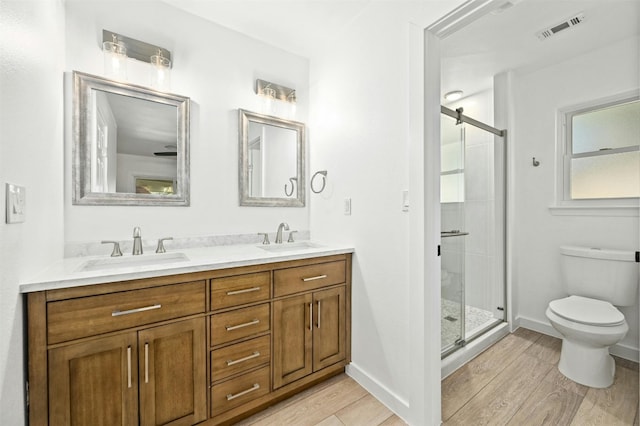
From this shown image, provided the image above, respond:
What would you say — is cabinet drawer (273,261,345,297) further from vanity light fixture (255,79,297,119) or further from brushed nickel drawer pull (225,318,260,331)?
vanity light fixture (255,79,297,119)

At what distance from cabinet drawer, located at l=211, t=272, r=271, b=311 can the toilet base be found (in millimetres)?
2055

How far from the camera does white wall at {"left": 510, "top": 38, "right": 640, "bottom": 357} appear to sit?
6.66 feet

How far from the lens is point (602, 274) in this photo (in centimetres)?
201

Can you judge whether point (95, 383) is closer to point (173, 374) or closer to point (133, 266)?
point (173, 374)

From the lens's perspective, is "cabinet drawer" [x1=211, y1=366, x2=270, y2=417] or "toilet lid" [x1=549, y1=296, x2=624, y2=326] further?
"toilet lid" [x1=549, y1=296, x2=624, y2=326]

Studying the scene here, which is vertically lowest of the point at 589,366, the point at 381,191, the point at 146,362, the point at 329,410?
the point at 329,410

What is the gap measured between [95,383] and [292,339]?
0.89 m

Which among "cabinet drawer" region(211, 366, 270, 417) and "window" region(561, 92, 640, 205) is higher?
"window" region(561, 92, 640, 205)

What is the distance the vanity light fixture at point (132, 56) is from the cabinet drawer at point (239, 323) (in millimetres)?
1479

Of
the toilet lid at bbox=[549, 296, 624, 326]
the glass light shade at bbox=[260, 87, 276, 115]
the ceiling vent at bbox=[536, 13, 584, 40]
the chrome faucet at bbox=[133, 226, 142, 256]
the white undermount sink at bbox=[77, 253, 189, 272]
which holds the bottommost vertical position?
the toilet lid at bbox=[549, 296, 624, 326]

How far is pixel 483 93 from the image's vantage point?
112 inches

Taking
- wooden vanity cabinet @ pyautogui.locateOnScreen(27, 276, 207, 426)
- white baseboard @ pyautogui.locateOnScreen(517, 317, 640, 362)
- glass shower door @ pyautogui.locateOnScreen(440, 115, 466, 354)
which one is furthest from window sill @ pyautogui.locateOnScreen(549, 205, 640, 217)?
wooden vanity cabinet @ pyautogui.locateOnScreen(27, 276, 207, 426)

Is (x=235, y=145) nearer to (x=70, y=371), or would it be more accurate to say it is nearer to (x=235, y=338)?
(x=235, y=338)

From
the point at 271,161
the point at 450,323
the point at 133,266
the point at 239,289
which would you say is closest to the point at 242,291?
the point at 239,289
